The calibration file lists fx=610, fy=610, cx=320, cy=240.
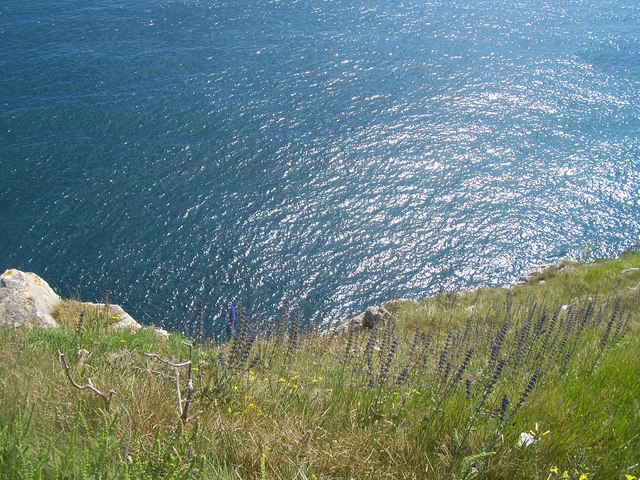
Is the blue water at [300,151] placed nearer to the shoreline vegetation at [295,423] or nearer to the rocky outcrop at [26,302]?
the rocky outcrop at [26,302]

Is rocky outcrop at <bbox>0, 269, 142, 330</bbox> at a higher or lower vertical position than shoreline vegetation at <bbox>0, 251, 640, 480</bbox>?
lower

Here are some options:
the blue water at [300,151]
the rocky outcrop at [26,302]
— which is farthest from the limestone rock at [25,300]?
the blue water at [300,151]

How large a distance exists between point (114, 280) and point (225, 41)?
24795 mm

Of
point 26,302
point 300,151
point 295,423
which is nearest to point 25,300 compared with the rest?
point 26,302

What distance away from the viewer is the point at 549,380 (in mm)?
5996

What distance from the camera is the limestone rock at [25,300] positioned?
13031mm

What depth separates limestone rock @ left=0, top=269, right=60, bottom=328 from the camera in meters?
13.0

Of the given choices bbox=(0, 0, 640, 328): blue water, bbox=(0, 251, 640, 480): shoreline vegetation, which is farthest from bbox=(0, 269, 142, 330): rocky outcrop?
bbox=(0, 0, 640, 328): blue water

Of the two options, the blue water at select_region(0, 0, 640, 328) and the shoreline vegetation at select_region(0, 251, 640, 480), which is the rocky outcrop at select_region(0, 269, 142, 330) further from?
the blue water at select_region(0, 0, 640, 328)

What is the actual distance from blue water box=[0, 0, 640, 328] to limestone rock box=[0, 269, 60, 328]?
9672 mm

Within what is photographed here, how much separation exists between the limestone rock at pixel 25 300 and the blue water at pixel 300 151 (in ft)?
31.7

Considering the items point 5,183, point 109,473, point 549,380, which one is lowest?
point 5,183

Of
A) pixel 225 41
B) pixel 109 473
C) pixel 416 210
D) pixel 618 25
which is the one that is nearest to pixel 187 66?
pixel 225 41

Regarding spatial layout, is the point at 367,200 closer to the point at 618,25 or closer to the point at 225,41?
the point at 225,41
